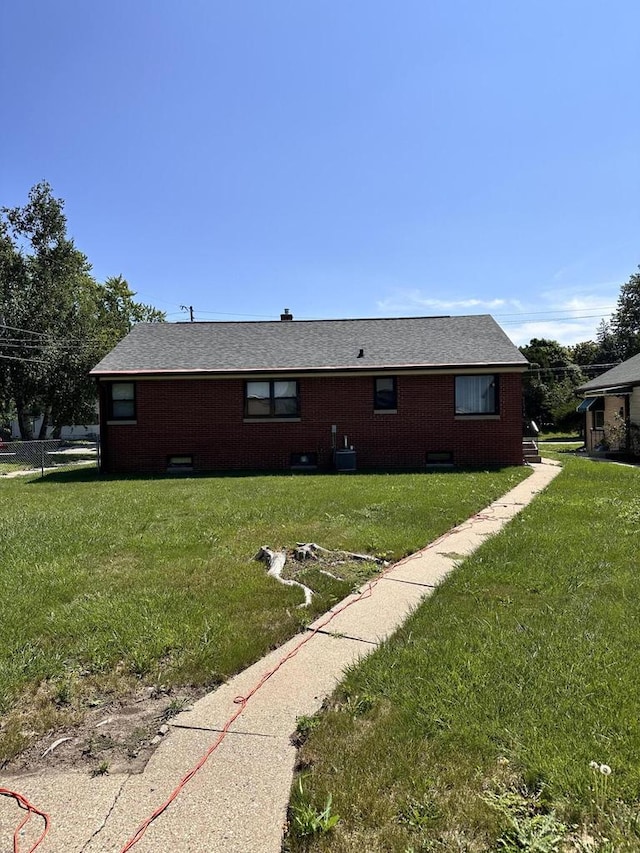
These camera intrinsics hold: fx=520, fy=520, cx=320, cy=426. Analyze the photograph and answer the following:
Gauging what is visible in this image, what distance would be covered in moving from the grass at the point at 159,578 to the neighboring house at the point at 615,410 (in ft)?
33.6

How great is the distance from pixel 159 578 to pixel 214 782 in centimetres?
302

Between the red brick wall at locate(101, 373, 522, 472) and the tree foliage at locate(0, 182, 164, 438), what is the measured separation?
14.8 metres

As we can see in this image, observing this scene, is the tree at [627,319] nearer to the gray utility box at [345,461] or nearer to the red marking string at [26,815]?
the gray utility box at [345,461]

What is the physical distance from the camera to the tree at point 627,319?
156ft

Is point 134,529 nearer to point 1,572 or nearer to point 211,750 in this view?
point 1,572

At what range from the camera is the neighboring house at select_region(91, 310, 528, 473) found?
15625 millimetres

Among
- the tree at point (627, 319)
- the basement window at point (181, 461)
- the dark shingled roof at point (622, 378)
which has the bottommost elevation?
the basement window at point (181, 461)

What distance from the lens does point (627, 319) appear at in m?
49.0

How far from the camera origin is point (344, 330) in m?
18.7

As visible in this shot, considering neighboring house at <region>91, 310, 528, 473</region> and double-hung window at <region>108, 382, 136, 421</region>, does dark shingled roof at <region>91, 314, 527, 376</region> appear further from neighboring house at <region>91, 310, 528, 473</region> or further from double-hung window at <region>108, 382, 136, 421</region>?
double-hung window at <region>108, 382, 136, 421</region>

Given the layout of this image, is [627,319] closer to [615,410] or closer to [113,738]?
[615,410]

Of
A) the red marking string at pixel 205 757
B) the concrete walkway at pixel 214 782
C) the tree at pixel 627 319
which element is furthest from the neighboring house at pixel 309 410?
the tree at pixel 627 319

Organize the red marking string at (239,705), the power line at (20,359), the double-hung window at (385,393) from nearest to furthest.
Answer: the red marking string at (239,705), the double-hung window at (385,393), the power line at (20,359)

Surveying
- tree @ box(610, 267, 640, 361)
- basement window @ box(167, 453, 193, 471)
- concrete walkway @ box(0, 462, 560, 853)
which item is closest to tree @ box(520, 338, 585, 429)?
tree @ box(610, 267, 640, 361)
